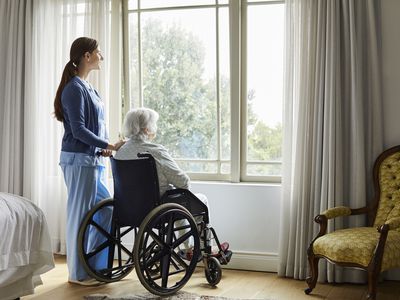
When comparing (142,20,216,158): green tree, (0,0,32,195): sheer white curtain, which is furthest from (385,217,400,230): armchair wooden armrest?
(0,0,32,195): sheer white curtain

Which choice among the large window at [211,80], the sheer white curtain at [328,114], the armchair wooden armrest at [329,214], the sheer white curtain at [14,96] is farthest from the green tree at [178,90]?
the armchair wooden armrest at [329,214]

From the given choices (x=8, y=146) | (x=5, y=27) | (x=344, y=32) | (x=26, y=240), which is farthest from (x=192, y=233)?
(x=5, y=27)

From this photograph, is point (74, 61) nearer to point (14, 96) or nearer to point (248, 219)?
point (14, 96)

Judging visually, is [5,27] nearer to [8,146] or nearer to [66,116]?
[8,146]

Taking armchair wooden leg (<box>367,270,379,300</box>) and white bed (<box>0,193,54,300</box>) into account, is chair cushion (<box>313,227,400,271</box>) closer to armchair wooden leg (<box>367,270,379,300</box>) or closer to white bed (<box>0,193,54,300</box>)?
armchair wooden leg (<box>367,270,379,300</box>)

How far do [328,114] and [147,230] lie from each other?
1.53m

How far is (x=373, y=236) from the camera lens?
382 centimetres

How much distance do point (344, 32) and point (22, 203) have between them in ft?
7.98

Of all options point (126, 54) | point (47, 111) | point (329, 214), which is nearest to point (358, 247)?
point (329, 214)

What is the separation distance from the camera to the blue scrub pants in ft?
13.8

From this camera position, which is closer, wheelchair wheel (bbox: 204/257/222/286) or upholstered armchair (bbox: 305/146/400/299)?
upholstered armchair (bbox: 305/146/400/299)

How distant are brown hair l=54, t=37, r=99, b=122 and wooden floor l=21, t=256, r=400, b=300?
1.16m

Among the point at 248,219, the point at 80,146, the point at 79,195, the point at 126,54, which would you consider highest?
the point at 126,54

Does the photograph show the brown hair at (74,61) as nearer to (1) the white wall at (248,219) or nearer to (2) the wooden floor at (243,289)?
(2) the wooden floor at (243,289)
